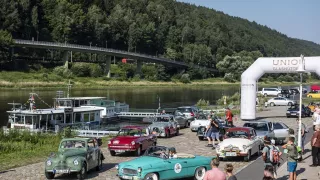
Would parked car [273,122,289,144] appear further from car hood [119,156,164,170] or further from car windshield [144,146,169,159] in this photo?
car hood [119,156,164,170]

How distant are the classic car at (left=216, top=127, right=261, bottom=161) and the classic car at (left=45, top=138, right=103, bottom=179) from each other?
588 cm

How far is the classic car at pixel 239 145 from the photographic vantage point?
2102 cm

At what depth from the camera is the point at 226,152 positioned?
21.0 metres

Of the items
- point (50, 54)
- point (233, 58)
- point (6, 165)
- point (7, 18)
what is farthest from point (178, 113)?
point (233, 58)

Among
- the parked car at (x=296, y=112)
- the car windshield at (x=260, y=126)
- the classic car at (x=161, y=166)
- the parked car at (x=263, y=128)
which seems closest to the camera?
the classic car at (x=161, y=166)

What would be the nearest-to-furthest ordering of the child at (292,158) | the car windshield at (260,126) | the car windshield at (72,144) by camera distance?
the child at (292,158) → the car windshield at (72,144) → the car windshield at (260,126)

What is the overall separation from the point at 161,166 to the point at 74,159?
3.42 meters

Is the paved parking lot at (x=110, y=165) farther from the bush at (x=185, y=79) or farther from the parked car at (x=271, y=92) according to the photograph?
the bush at (x=185, y=79)

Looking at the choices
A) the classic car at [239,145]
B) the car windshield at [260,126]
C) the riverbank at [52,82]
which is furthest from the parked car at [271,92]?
the classic car at [239,145]

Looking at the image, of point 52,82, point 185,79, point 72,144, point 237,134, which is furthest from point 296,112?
point 185,79

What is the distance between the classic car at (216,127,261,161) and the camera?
2102 centimetres

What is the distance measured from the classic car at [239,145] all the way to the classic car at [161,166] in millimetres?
3862

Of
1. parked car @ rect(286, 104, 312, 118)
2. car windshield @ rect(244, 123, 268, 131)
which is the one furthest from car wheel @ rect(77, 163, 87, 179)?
parked car @ rect(286, 104, 312, 118)

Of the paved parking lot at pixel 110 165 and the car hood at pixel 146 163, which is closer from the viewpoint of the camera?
the car hood at pixel 146 163
